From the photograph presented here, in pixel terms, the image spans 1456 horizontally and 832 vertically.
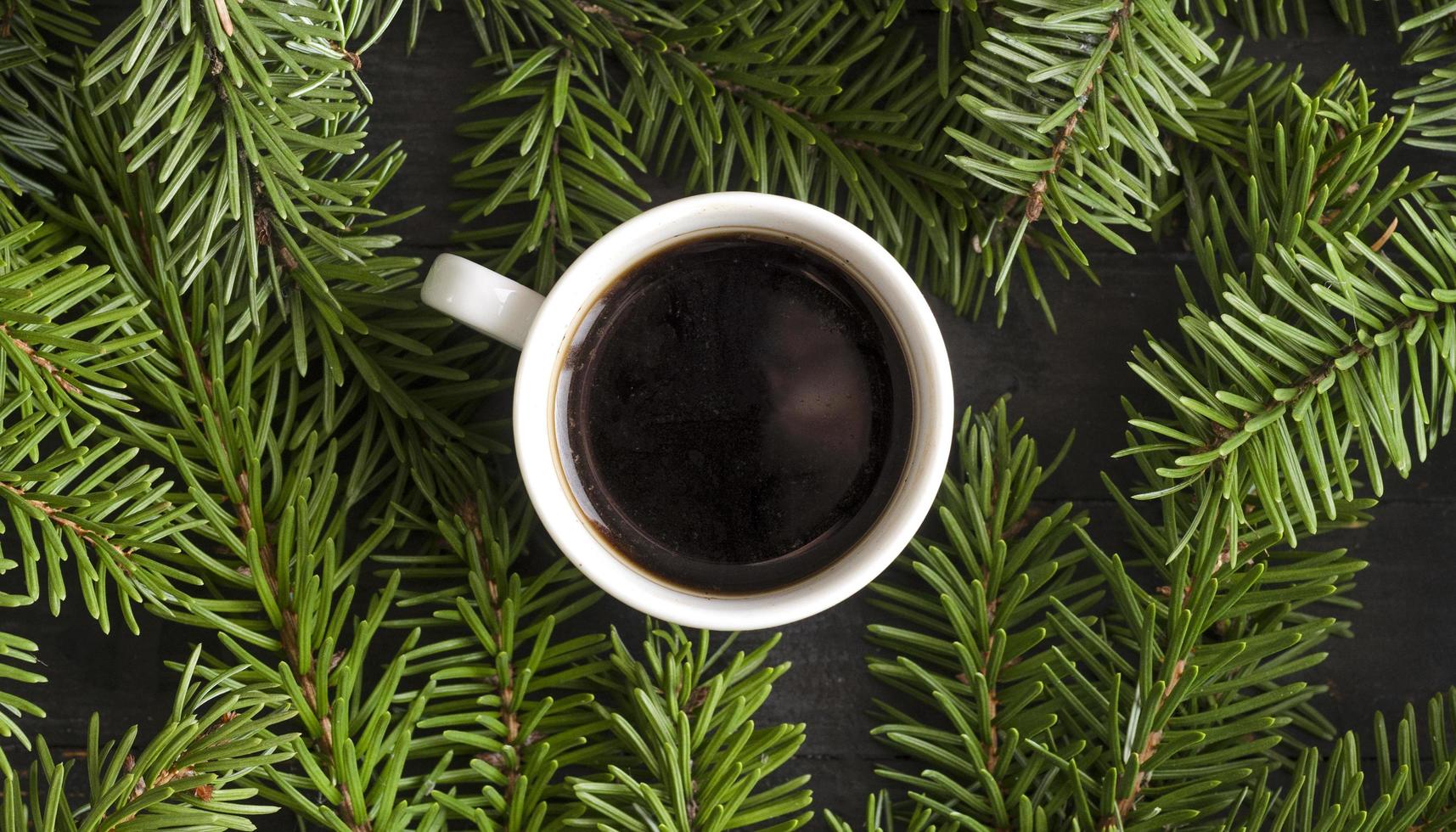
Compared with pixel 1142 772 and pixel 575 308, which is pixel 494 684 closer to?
pixel 575 308

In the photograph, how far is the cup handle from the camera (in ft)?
1.48

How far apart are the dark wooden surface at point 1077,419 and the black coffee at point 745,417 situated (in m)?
0.07

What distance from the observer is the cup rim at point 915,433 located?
45 cm

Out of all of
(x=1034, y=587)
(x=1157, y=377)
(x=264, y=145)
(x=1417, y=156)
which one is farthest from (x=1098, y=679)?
(x=264, y=145)

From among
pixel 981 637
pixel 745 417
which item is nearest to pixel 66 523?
pixel 745 417

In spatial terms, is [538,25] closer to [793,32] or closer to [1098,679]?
[793,32]

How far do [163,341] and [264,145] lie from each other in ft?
0.34

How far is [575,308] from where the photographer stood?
0.48 meters

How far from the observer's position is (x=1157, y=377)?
46 centimetres

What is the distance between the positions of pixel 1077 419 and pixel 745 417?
200mm

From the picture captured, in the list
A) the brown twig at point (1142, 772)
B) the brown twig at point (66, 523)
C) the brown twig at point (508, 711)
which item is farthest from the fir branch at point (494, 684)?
the brown twig at point (1142, 772)

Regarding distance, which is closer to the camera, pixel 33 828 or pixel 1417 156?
pixel 33 828

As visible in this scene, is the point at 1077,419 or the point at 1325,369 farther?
the point at 1077,419

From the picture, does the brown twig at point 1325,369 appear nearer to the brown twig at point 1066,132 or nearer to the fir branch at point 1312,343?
the fir branch at point 1312,343
